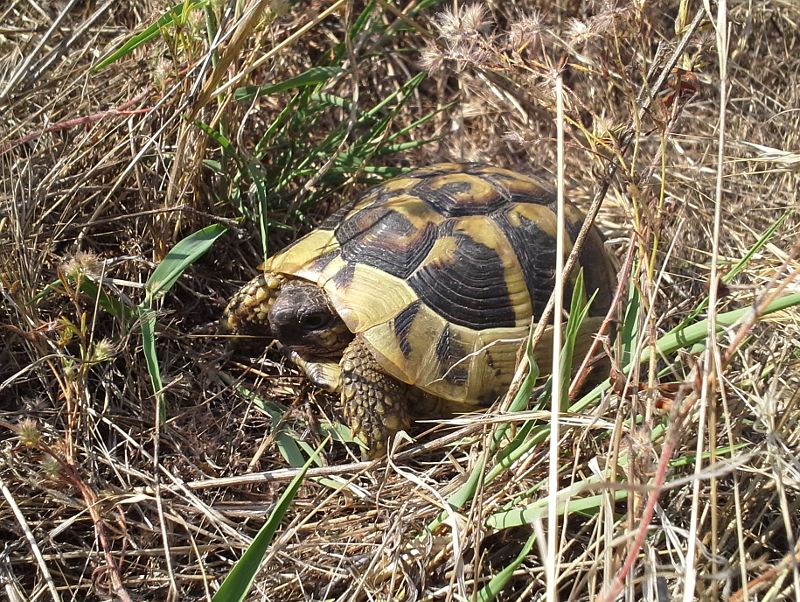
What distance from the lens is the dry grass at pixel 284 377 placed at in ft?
5.31

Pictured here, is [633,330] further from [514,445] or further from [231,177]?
[231,177]

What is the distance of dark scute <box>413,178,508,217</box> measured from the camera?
2424 mm

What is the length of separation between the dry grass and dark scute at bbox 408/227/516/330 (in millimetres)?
374

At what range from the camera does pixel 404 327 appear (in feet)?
7.34

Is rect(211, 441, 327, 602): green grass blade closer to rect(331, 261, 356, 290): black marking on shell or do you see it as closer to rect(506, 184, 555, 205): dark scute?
rect(331, 261, 356, 290): black marking on shell

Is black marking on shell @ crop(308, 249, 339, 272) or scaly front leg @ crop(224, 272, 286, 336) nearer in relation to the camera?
black marking on shell @ crop(308, 249, 339, 272)

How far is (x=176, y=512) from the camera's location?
195cm

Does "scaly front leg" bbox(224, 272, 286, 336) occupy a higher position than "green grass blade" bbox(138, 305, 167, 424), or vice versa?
"green grass blade" bbox(138, 305, 167, 424)

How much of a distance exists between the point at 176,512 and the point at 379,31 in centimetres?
196

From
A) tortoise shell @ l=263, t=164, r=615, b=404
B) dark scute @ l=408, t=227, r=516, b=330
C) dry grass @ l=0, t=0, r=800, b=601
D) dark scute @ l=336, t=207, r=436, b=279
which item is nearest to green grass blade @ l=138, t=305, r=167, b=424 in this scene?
dry grass @ l=0, t=0, r=800, b=601

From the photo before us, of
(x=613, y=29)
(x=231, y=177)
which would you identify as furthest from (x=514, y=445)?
(x=231, y=177)

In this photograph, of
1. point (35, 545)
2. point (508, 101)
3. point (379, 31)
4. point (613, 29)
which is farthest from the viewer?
point (508, 101)

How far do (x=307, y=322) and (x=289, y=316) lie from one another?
0.22 ft

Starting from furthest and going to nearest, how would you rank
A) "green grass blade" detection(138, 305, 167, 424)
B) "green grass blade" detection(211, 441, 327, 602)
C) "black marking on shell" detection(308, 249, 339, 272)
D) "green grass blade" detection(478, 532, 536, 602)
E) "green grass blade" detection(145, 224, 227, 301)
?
1. "black marking on shell" detection(308, 249, 339, 272)
2. "green grass blade" detection(145, 224, 227, 301)
3. "green grass blade" detection(138, 305, 167, 424)
4. "green grass blade" detection(478, 532, 536, 602)
5. "green grass blade" detection(211, 441, 327, 602)
